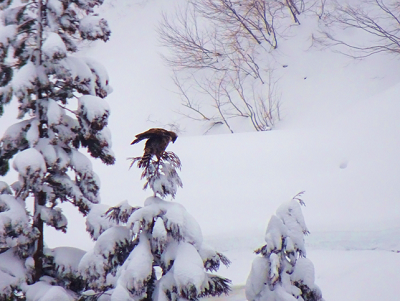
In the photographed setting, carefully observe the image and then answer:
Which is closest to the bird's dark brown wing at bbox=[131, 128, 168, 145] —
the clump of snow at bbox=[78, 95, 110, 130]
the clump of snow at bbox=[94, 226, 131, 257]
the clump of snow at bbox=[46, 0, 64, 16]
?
the clump of snow at bbox=[94, 226, 131, 257]

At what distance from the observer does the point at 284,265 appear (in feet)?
12.4

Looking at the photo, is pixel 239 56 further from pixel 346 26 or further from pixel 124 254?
pixel 124 254

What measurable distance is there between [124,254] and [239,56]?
15.6 meters

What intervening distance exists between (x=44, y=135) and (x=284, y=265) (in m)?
2.65

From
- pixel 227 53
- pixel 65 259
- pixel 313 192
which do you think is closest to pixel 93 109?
pixel 65 259

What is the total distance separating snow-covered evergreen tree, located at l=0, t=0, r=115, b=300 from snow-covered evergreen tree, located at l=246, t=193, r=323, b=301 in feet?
5.96

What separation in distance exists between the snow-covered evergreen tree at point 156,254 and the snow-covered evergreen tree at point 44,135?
0.94 metres

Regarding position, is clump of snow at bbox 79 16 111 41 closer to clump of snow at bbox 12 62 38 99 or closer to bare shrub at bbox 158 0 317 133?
clump of snow at bbox 12 62 38 99

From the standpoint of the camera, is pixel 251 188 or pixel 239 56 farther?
pixel 239 56

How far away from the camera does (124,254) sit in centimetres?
353

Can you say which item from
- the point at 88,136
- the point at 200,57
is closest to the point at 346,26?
the point at 200,57

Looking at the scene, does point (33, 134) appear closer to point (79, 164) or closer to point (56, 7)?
point (79, 164)

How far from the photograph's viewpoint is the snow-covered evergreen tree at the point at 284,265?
3721mm

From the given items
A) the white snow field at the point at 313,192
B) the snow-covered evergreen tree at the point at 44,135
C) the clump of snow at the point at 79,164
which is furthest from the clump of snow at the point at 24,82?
the white snow field at the point at 313,192
